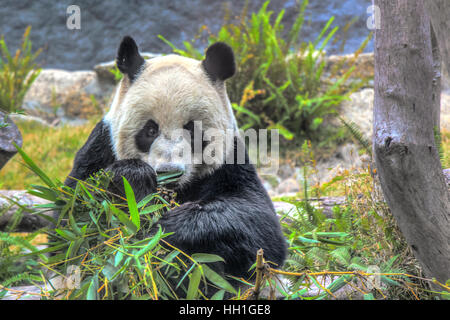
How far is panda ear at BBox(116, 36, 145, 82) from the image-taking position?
2.56 m

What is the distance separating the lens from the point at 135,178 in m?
2.10

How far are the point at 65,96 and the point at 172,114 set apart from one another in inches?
317

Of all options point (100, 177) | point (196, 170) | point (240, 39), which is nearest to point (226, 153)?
point (196, 170)

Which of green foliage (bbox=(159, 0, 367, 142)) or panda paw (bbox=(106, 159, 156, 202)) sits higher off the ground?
green foliage (bbox=(159, 0, 367, 142))

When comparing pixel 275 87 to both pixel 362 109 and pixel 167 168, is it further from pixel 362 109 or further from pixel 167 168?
pixel 167 168

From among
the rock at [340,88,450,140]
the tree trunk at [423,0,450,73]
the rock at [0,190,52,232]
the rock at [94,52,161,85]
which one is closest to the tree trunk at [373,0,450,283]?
the tree trunk at [423,0,450,73]

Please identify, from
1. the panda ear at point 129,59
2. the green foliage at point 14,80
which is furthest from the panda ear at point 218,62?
the green foliage at point 14,80

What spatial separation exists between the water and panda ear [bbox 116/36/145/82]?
679cm

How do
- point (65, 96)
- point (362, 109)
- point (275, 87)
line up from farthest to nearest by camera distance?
1. point (65, 96)
2. point (362, 109)
3. point (275, 87)

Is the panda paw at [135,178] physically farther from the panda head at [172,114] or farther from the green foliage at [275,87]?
the green foliage at [275,87]

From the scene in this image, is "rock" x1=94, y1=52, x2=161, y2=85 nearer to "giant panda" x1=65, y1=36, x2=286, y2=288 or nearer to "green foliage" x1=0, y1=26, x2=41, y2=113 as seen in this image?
"green foliage" x1=0, y1=26, x2=41, y2=113

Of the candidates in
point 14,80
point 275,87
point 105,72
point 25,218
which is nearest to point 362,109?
point 275,87

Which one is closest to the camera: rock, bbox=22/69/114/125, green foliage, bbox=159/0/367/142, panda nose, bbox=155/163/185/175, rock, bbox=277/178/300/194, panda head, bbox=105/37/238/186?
panda nose, bbox=155/163/185/175
